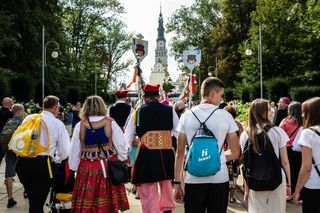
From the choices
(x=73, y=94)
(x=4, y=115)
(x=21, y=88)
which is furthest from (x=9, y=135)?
(x=73, y=94)

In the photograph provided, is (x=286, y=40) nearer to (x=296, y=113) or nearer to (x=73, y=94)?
(x=73, y=94)

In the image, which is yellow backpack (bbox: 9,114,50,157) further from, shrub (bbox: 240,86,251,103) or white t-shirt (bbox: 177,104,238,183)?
shrub (bbox: 240,86,251,103)

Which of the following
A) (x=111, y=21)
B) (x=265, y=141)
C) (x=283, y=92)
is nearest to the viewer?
(x=265, y=141)

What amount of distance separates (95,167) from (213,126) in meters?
1.85

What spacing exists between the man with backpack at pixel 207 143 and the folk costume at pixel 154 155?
150 cm

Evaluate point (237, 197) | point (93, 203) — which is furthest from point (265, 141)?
point (237, 197)

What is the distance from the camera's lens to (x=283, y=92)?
29859mm

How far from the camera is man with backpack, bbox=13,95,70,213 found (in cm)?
535

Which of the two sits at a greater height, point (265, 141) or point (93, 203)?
point (265, 141)

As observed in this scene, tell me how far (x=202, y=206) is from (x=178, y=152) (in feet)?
1.76

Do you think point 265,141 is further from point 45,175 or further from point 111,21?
point 111,21

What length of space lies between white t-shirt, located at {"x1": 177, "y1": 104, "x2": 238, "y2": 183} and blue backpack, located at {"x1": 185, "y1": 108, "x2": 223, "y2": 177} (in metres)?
0.11

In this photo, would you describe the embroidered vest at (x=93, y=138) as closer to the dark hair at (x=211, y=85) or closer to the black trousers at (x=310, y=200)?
the dark hair at (x=211, y=85)

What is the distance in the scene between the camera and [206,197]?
4094 millimetres
